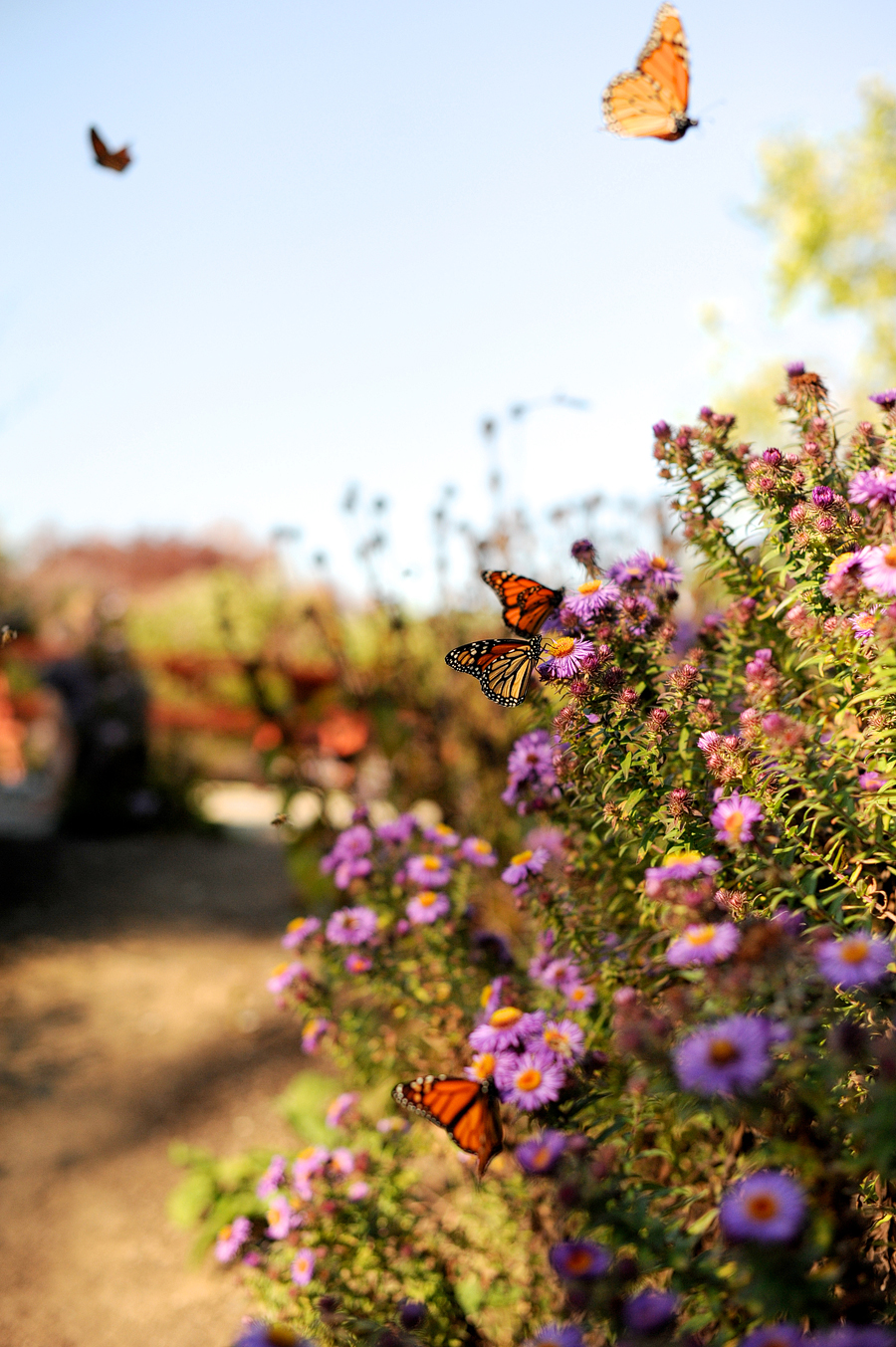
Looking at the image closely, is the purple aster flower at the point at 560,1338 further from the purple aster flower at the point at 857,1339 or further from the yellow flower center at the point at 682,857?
the yellow flower center at the point at 682,857

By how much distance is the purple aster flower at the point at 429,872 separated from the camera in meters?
1.96

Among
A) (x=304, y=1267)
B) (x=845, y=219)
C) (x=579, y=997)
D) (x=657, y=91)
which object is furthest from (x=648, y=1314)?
(x=845, y=219)

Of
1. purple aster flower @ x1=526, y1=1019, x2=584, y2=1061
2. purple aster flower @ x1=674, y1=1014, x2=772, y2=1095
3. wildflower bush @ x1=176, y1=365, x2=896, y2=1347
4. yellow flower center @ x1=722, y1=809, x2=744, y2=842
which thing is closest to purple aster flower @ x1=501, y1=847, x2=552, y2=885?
wildflower bush @ x1=176, y1=365, x2=896, y2=1347

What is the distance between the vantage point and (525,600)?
1.75 meters

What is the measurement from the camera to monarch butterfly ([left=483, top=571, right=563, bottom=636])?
170 centimetres

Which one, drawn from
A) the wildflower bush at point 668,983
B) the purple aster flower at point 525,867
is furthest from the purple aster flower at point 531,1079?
the purple aster flower at point 525,867

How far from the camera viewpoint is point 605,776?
1.41 m

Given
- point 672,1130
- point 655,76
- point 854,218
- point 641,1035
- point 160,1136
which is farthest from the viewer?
point 854,218

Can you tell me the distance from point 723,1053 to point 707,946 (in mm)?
151

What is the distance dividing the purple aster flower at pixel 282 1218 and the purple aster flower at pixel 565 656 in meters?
1.20

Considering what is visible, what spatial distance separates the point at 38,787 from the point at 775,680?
8.21 m

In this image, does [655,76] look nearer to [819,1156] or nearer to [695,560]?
[695,560]

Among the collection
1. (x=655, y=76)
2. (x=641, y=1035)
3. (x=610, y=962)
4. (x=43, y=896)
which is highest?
(x=655, y=76)

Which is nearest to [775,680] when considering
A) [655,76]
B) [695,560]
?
[695,560]
